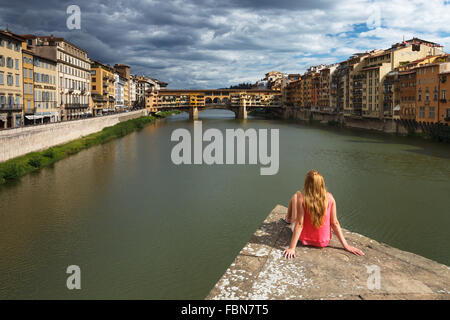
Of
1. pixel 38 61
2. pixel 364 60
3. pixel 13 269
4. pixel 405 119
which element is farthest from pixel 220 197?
pixel 364 60

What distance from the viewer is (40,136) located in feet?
82.7

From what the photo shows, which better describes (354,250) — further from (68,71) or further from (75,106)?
(75,106)

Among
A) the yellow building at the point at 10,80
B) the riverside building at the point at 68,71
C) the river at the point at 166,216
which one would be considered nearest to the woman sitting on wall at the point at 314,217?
the river at the point at 166,216

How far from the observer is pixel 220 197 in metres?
15.9

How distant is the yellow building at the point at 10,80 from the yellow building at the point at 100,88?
25.3 meters

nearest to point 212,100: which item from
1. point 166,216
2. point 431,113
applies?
point 431,113

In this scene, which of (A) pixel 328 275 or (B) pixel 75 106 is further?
(B) pixel 75 106

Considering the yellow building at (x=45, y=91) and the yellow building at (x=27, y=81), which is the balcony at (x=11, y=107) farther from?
the yellow building at (x=45, y=91)

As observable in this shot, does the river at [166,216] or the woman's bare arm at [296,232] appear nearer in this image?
the woman's bare arm at [296,232]

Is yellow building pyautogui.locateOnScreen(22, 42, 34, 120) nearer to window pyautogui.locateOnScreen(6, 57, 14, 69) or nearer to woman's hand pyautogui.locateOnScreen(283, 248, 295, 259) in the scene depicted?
window pyautogui.locateOnScreen(6, 57, 14, 69)

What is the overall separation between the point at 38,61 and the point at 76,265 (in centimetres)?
2914

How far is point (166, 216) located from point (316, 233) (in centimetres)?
889

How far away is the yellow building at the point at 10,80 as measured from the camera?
26.5 meters
